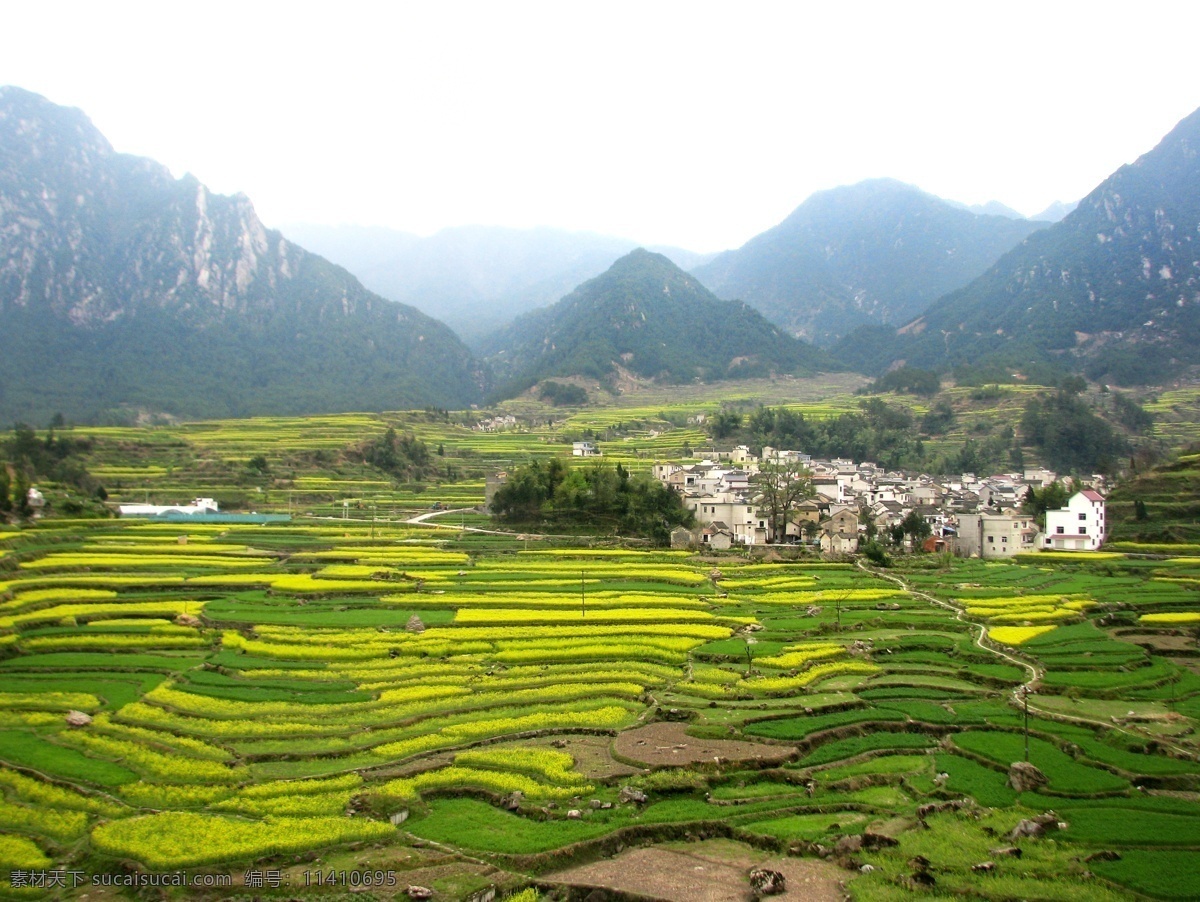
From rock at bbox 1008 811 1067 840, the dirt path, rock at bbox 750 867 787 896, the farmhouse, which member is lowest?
rock at bbox 750 867 787 896

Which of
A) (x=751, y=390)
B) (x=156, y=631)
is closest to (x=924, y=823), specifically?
(x=156, y=631)

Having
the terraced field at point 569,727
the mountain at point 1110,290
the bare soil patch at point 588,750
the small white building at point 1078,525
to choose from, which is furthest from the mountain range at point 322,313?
the bare soil patch at point 588,750

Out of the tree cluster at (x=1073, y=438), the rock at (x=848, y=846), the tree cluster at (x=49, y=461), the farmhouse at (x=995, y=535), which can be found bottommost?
the rock at (x=848, y=846)

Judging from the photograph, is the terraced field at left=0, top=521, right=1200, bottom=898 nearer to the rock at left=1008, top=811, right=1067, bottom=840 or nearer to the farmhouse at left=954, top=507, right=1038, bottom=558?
the rock at left=1008, top=811, right=1067, bottom=840

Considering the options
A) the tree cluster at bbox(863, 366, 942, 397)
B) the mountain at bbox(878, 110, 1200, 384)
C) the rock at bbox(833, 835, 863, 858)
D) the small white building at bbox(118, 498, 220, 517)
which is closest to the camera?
the rock at bbox(833, 835, 863, 858)

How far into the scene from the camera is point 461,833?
16.4 metres

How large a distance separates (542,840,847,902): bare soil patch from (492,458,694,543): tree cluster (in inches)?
1683

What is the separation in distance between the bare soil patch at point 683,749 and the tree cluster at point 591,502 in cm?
3733

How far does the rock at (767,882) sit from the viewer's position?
560 inches

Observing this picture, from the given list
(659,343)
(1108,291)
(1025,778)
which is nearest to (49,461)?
(1025,778)

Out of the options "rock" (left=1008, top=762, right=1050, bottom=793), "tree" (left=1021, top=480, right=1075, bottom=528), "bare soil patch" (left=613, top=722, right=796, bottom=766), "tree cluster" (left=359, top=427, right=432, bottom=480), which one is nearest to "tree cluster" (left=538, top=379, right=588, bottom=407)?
"tree cluster" (left=359, top=427, right=432, bottom=480)

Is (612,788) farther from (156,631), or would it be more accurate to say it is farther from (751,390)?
(751,390)

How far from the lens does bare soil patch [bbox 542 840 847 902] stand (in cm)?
1432

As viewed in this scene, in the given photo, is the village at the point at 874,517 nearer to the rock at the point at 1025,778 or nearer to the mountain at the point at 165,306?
the rock at the point at 1025,778
